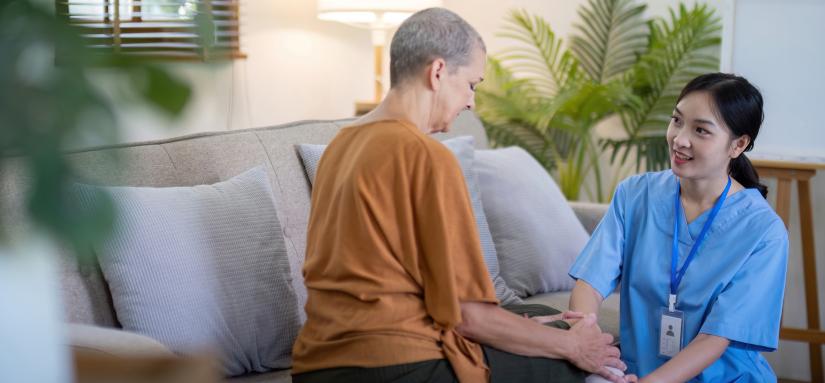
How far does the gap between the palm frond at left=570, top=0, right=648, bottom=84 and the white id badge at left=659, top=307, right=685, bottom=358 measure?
264cm

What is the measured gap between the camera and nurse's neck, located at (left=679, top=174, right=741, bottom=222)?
6.57 ft

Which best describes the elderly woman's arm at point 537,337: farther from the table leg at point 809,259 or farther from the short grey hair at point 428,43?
the table leg at point 809,259

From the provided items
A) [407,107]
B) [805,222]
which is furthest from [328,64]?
[407,107]

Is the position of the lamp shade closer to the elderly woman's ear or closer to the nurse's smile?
the nurse's smile

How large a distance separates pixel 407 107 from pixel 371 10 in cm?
266

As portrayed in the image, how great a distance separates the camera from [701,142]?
1931 millimetres

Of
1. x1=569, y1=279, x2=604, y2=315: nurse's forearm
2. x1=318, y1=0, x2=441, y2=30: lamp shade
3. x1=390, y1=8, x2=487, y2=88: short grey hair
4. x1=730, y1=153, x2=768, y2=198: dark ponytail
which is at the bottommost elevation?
x1=569, y1=279, x2=604, y2=315: nurse's forearm

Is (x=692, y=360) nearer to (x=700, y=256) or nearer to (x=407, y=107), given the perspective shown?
(x=700, y=256)

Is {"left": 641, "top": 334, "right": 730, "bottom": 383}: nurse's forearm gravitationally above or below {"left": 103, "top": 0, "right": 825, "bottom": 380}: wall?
below

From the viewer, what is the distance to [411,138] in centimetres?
150

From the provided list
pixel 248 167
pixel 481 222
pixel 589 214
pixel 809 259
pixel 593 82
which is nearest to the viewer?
pixel 248 167

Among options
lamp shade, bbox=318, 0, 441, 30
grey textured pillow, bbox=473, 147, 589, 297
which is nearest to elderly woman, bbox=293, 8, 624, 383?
grey textured pillow, bbox=473, 147, 589, 297

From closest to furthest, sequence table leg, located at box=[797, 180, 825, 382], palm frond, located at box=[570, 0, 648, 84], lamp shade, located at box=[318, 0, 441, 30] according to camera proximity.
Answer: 1. table leg, located at box=[797, 180, 825, 382]
2. lamp shade, located at box=[318, 0, 441, 30]
3. palm frond, located at box=[570, 0, 648, 84]

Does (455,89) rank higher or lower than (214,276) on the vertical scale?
higher
